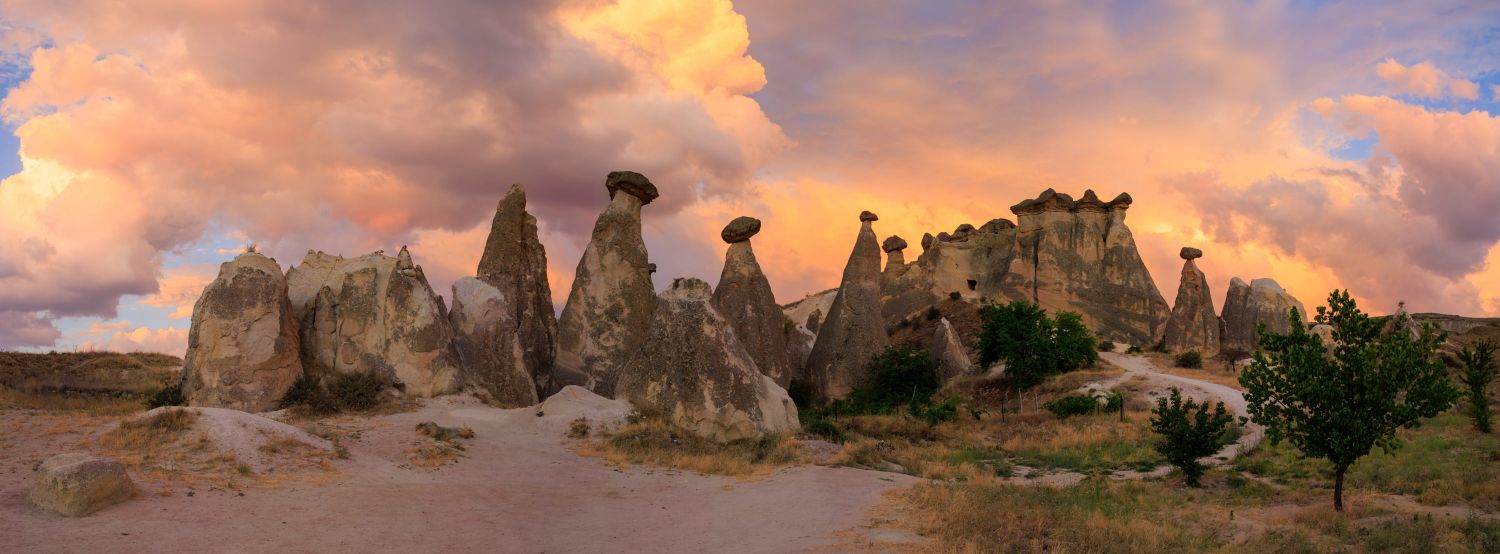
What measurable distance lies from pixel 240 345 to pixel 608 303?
9401mm

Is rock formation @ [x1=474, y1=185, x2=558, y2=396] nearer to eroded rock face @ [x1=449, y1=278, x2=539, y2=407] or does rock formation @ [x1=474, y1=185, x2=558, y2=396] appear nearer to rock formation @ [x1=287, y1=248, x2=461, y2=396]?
eroded rock face @ [x1=449, y1=278, x2=539, y2=407]

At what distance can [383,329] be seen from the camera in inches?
774

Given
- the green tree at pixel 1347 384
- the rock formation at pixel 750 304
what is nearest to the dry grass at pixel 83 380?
the rock formation at pixel 750 304

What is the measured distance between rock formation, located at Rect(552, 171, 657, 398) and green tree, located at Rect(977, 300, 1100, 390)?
13.1 meters

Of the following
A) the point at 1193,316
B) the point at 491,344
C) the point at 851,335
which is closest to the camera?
the point at 491,344

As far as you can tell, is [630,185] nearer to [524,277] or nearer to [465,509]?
[524,277]

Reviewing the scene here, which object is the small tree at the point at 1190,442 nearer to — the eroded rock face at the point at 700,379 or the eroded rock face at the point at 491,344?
the eroded rock face at the point at 700,379

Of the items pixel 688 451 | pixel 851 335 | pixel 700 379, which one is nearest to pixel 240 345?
pixel 700 379

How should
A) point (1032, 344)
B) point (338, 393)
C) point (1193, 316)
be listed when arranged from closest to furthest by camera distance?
1. point (338, 393)
2. point (1032, 344)
3. point (1193, 316)

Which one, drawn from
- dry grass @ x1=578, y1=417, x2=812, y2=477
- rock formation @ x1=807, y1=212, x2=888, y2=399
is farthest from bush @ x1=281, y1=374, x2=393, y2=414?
rock formation @ x1=807, y1=212, x2=888, y2=399

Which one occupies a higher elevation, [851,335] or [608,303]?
[608,303]

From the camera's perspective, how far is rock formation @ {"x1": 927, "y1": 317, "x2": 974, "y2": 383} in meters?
33.8

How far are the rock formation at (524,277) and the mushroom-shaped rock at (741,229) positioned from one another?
6.06 metres

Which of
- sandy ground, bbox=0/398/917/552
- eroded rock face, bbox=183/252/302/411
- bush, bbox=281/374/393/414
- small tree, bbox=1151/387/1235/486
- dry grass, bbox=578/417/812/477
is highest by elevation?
eroded rock face, bbox=183/252/302/411
